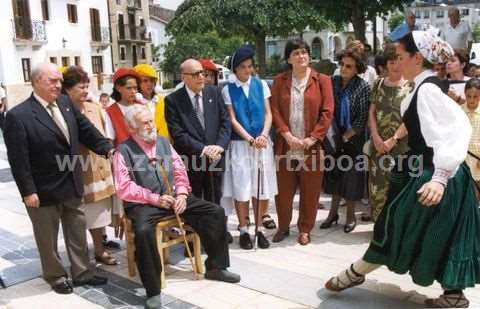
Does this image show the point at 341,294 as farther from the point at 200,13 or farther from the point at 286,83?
the point at 200,13

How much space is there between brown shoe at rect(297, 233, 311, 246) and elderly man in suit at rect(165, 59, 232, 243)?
36.9 inches

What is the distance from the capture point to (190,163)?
4.70 m

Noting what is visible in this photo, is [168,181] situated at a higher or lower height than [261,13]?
lower

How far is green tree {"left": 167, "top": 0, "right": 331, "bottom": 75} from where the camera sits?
25891 mm

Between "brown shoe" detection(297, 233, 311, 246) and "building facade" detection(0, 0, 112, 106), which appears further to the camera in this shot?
"building facade" detection(0, 0, 112, 106)

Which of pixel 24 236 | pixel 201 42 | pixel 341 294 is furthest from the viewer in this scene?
pixel 201 42

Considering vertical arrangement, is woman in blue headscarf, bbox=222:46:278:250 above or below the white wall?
below

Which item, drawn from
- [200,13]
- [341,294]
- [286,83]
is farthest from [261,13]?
[341,294]

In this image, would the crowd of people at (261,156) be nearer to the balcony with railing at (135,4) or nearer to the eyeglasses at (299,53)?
the eyeglasses at (299,53)

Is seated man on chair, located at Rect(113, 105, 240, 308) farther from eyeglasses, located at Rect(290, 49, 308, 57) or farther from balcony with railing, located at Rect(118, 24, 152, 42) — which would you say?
balcony with railing, located at Rect(118, 24, 152, 42)

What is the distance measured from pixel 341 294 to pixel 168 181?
1600 millimetres

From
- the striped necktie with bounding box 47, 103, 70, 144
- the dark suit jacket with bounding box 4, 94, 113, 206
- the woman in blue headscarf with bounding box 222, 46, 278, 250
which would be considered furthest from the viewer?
the woman in blue headscarf with bounding box 222, 46, 278, 250

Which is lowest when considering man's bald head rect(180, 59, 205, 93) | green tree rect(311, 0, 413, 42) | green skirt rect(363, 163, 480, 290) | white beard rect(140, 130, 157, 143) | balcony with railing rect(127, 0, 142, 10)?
green skirt rect(363, 163, 480, 290)

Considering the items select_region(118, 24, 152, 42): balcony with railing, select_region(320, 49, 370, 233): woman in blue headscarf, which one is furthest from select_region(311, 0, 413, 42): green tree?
select_region(118, 24, 152, 42): balcony with railing
